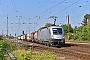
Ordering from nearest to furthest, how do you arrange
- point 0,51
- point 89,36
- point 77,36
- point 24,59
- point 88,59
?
point 24,59 → point 0,51 → point 88,59 → point 89,36 → point 77,36

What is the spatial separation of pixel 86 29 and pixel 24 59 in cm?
6038

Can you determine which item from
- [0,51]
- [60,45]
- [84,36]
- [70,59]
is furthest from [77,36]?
[0,51]

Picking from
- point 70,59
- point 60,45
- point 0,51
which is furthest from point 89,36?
point 0,51

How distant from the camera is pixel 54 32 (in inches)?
1479

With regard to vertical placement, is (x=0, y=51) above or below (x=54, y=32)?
below

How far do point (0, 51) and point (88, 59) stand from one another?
646 cm

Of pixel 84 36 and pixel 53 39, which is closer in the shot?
pixel 53 39

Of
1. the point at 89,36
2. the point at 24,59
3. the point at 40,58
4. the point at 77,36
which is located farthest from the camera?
the point at 77,36

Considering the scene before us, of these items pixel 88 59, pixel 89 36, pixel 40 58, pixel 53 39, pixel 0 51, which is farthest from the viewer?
pixel 89 36

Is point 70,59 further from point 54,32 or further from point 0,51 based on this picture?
point 54,32

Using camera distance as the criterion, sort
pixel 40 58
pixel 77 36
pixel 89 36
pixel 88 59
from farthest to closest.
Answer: pixel 77 36 < pixel 89 36 < pixel 88 59 < pixel 40 58

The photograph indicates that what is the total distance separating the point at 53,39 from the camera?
37.2m

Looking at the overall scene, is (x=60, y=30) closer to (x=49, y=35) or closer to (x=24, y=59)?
(x=49, y=35)

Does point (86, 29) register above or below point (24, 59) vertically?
above
